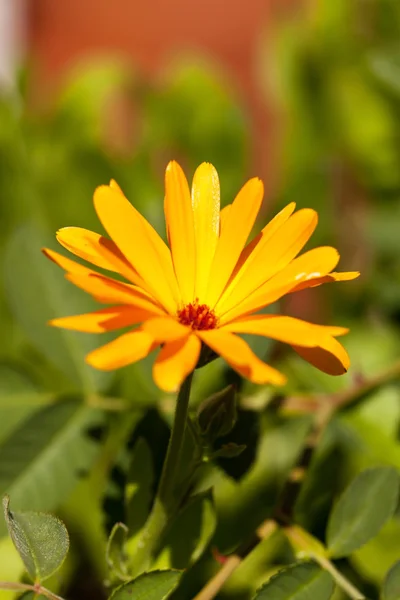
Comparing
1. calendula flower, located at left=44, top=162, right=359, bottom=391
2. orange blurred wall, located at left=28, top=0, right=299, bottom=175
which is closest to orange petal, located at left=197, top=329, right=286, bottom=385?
calendula flower, located at left=44, top=162, right=359, bottom=391

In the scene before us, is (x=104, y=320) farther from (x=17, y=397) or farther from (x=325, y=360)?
(x=17, y=397)

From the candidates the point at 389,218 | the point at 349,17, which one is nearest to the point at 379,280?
the point at 389,218

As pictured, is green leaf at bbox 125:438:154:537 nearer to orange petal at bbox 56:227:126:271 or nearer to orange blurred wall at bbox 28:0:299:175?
orange petal at bbox 56:227:126:271

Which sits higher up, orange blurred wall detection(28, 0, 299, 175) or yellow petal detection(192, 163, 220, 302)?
orange blurred wall detection(28, 0, 299, 175)

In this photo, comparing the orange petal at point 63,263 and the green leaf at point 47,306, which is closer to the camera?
the orange petal at point 63,263

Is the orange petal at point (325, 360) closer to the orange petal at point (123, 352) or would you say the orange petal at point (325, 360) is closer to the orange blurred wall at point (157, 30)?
the orange petal at point (123, 352)

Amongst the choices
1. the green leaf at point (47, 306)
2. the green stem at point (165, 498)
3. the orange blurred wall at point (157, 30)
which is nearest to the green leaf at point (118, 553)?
the green stem at point (165, 498)
